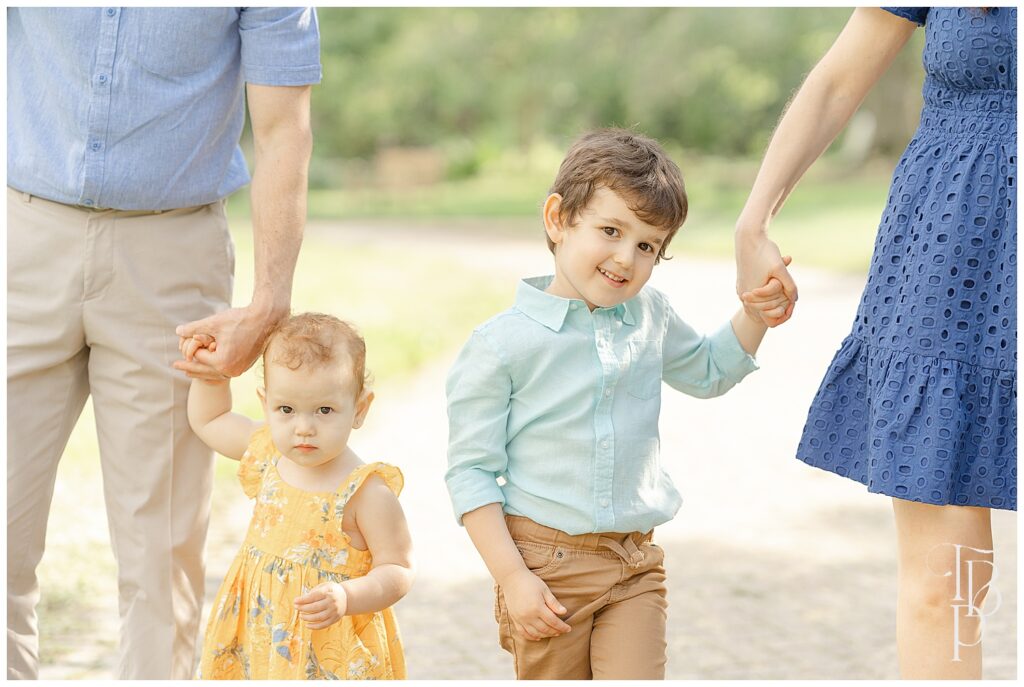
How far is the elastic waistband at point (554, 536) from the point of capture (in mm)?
2754

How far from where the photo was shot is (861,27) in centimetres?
279

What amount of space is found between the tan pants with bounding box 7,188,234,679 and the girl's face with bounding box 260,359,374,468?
0.44m

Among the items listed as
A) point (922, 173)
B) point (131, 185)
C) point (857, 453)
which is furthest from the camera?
point (131, 185)

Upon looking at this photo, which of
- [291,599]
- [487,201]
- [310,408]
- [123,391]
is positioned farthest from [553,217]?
[487,201]

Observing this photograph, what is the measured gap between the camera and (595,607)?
2764 millimetres

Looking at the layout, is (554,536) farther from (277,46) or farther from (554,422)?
(277,46)

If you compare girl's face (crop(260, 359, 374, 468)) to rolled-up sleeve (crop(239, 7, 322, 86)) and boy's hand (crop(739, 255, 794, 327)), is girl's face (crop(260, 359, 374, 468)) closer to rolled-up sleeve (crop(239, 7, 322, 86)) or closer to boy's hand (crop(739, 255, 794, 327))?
rolled-up sleeve (crop(239, 7, 322, 86))

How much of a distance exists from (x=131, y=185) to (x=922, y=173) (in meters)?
1.74

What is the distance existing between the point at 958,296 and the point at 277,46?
1586 millimetres

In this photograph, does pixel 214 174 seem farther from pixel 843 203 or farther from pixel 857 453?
pixel 843 203

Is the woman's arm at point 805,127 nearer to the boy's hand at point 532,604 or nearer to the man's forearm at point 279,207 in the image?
the boy's hand at point 532,604

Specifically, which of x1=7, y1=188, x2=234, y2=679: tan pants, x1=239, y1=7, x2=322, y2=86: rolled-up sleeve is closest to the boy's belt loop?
x1=7, y1=188, x2=234, y2=679: tan pants

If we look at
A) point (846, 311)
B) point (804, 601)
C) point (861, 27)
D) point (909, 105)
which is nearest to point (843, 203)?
point (909, 105)

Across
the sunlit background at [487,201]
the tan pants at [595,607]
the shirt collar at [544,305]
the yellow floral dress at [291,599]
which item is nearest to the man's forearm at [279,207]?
the yellow floral dress at [291,599]
